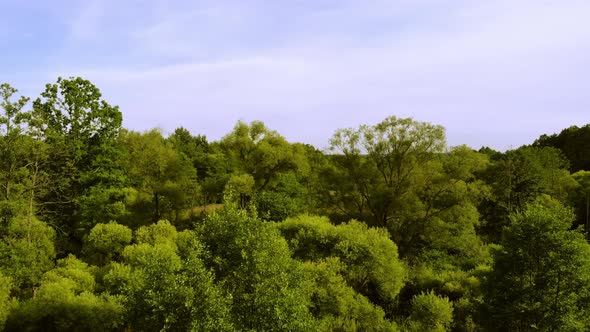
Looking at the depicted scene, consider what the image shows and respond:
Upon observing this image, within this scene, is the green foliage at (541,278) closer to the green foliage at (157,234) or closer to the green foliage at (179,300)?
the green foliage at (179,300)

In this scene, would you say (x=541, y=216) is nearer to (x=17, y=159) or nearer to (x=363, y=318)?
(x=363, y=318)

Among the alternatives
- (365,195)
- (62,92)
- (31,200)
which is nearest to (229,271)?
(31,200)

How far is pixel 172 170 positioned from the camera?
47.8 meters

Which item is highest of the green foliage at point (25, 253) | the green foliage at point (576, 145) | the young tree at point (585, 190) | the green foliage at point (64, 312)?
the green foliage at point (576, 145)

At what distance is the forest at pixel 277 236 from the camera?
17547 mm

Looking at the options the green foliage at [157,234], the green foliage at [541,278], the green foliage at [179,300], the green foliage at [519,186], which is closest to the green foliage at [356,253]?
the green foliage at [541,278]

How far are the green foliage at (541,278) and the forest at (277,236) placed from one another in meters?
0.08

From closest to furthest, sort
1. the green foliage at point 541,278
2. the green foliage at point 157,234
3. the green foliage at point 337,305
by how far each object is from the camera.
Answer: the green foliage at point 541,278 → the green foliage at point 337,305 → the green foliage at point 157,234

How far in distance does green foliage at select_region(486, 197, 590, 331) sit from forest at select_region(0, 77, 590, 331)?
0.25 ft

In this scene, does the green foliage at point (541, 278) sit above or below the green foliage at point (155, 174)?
below

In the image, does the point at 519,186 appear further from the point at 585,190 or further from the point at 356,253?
the point at 356,253

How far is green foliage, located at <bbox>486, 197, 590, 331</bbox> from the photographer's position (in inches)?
771

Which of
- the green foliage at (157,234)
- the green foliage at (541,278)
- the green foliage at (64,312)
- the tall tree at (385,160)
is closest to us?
the green foliage at (541,278)

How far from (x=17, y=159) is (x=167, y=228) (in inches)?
461
